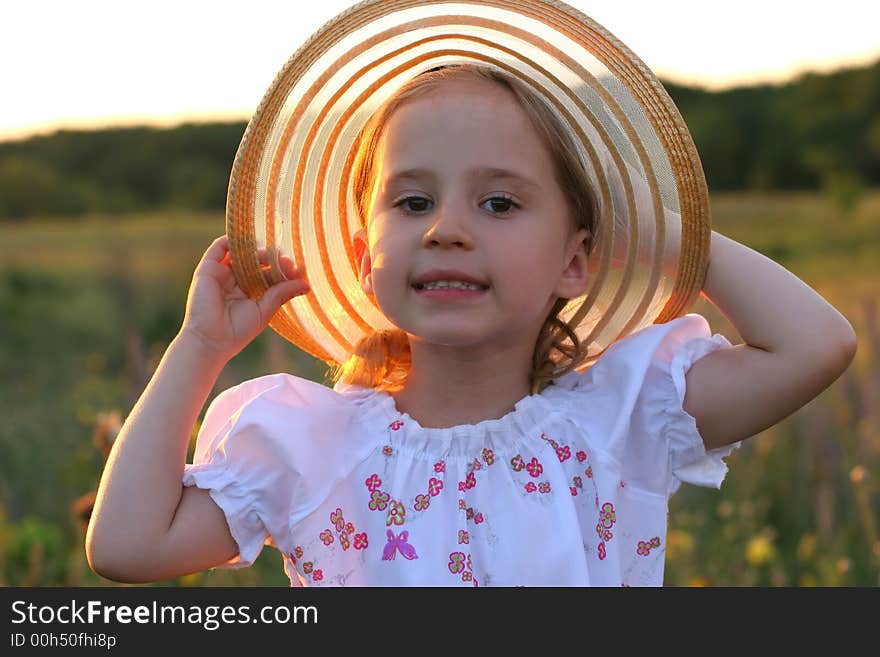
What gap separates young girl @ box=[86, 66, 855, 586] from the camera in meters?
2.22

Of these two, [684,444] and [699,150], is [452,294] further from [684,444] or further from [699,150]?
[699,150]

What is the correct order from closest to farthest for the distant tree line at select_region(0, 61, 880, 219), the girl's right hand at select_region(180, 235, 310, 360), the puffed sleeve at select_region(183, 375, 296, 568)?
the puffed sleeve at select_region(183, 375, 296, 568) → the girl's right hand at select_region(180, 235, 310, 360) → the distant tree line at select_region(0, 61, 880, 219)

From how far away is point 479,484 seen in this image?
2.30 m

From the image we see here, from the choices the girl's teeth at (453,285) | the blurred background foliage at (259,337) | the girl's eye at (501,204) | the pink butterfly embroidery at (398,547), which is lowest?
the pink butterfly embroidery at (398,547)

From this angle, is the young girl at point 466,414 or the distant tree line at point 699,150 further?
the distant tree line at point 699,150

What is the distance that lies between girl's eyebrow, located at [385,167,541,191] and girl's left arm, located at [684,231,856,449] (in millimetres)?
452

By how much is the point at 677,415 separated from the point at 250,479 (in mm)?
866

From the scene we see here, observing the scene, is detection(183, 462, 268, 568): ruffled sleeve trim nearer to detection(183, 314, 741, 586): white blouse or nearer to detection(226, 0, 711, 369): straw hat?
detection(183, 314, 741, 586): white blouse

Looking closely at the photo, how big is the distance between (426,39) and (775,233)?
623 cm

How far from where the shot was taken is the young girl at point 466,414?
2.22m

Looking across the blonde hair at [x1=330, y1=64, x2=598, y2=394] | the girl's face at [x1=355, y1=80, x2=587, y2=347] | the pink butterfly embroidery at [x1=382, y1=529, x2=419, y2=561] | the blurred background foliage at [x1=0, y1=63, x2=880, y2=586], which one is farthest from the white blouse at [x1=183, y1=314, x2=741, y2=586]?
the blurred background foliage at [x1=0, y1=63, x2=880, y2=586]

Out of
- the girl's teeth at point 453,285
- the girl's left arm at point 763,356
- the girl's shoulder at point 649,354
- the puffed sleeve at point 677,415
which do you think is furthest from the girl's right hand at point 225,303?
the girl's left arm at point 763,356

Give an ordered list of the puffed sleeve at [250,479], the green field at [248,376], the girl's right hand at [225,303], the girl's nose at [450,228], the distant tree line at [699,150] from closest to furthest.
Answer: the girl's nose at [450,228]
the puffed sleeve at [250,479]
the girl's right hand at [225,303]
the green field at [248,376]
the distant tree line at [699,150]

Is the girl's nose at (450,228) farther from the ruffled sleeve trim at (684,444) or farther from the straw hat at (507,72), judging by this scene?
the ruffled sleeve trim at (684,444)
